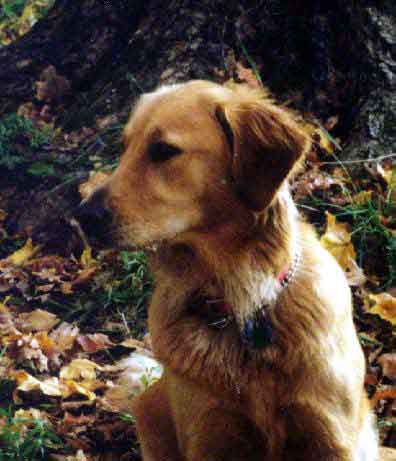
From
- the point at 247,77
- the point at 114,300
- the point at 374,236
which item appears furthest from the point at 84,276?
the point at 374,236

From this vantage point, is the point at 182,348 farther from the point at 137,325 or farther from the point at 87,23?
the point at 87,23

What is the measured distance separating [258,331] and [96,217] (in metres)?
0.82

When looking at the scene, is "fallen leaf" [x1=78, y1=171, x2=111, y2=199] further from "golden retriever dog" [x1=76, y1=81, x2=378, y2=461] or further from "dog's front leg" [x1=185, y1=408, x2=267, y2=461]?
"dog's front leg" [x1=185, y1=408, x2=267, y2=461]

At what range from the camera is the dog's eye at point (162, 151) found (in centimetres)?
259

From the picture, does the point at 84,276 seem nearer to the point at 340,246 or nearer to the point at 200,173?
the point at 340,246

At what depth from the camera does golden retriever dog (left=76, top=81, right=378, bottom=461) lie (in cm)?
257

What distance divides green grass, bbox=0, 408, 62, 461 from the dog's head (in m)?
1.25

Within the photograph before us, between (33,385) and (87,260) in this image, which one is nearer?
(33,385)

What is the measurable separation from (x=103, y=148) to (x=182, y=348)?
2.51 meters

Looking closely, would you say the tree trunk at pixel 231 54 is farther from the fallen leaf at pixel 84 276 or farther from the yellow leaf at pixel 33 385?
the yellow leaf at pixel 33 385

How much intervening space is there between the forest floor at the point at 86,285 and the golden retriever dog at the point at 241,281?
0.84 metres

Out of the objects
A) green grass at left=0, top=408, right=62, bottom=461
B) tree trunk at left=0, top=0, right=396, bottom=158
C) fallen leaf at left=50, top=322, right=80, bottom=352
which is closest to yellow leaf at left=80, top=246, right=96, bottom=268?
fallen leaf at left=50, top=322, right=80, bottom=352

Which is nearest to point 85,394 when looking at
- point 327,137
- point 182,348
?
point 182,348

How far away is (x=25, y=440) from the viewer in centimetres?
319
